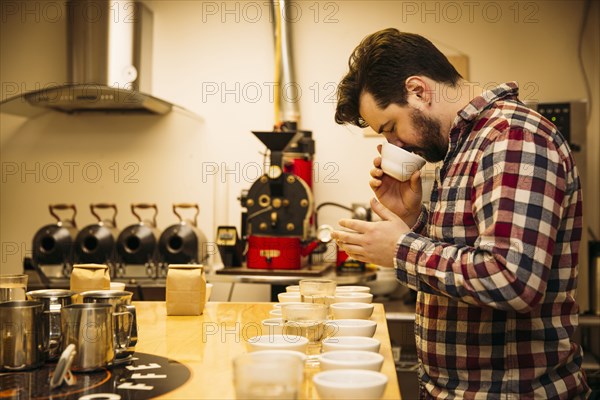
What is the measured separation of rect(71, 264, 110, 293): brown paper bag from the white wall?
7.70 feet

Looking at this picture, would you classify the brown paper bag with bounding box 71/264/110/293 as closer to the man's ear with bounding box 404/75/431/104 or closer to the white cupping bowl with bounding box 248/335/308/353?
the white cupping bowl with bounding box 248/335/308/353

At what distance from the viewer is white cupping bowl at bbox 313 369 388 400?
3.49ft

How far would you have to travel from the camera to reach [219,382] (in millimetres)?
1305

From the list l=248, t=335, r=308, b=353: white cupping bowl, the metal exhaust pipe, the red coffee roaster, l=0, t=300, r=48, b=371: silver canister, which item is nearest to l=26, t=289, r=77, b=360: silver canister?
l=0, t=300, r=48, b=371: silver canister

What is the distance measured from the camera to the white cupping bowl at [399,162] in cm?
190

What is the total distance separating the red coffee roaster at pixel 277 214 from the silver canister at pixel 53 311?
6.48ft

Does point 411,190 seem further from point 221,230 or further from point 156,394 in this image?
point 221,230

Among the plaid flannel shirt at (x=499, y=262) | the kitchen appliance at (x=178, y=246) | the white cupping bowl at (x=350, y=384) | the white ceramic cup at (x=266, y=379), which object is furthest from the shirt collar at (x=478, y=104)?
the kitchen appliance at (x=178, y=246)

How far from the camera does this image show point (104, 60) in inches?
157

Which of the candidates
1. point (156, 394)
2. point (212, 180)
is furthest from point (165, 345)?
point (212, 180)

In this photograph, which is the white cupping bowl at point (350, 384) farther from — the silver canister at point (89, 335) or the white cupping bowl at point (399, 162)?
the white cupping bowl at point (399, 162)

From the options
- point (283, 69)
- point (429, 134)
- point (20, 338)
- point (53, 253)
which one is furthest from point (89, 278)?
point (283, 69)

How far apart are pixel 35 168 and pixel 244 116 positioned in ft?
4.61

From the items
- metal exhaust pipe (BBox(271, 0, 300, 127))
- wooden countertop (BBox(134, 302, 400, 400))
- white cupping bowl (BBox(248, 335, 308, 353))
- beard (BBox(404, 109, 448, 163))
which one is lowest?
wooden countertop (BBox(134, 302, 400, 400))
